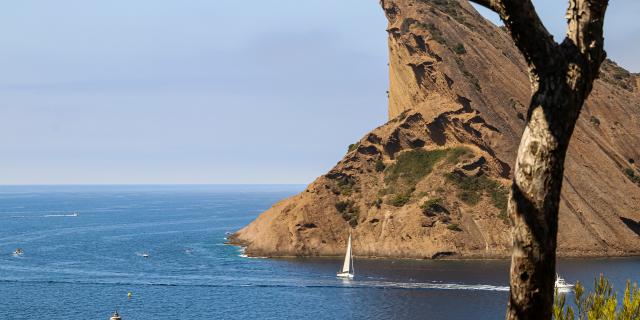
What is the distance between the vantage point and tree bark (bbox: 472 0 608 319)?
27.8ft

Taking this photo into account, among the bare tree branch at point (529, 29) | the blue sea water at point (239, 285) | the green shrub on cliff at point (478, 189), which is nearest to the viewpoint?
the bare tree branch at point (529, 29)

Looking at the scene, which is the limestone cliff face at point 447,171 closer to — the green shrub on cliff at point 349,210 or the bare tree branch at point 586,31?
the green shrub on cliff at point 349,210

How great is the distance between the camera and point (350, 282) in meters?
111

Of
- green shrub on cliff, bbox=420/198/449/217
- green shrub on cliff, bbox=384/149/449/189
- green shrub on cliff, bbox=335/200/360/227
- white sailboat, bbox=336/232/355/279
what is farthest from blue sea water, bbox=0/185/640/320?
green shrub on cliff, bbox=384/149/449/189

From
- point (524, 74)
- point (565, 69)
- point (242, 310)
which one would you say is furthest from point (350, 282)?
point (565, 69)

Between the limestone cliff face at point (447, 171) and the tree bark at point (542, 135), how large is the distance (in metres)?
127

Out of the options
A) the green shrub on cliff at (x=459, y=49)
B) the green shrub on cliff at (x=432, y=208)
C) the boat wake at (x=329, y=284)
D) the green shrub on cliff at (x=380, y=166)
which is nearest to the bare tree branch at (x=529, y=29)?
the boat wake at (x=329, y=284)

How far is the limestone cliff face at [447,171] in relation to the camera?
138250 millimetres

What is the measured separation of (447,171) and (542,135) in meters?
142

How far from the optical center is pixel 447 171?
5846 inches

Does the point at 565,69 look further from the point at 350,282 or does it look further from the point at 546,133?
the point at 350,282

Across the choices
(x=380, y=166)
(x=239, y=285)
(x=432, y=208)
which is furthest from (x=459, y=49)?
(x=239, y=285)

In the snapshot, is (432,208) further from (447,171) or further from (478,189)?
(447,171)

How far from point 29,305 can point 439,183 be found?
79.5 m
